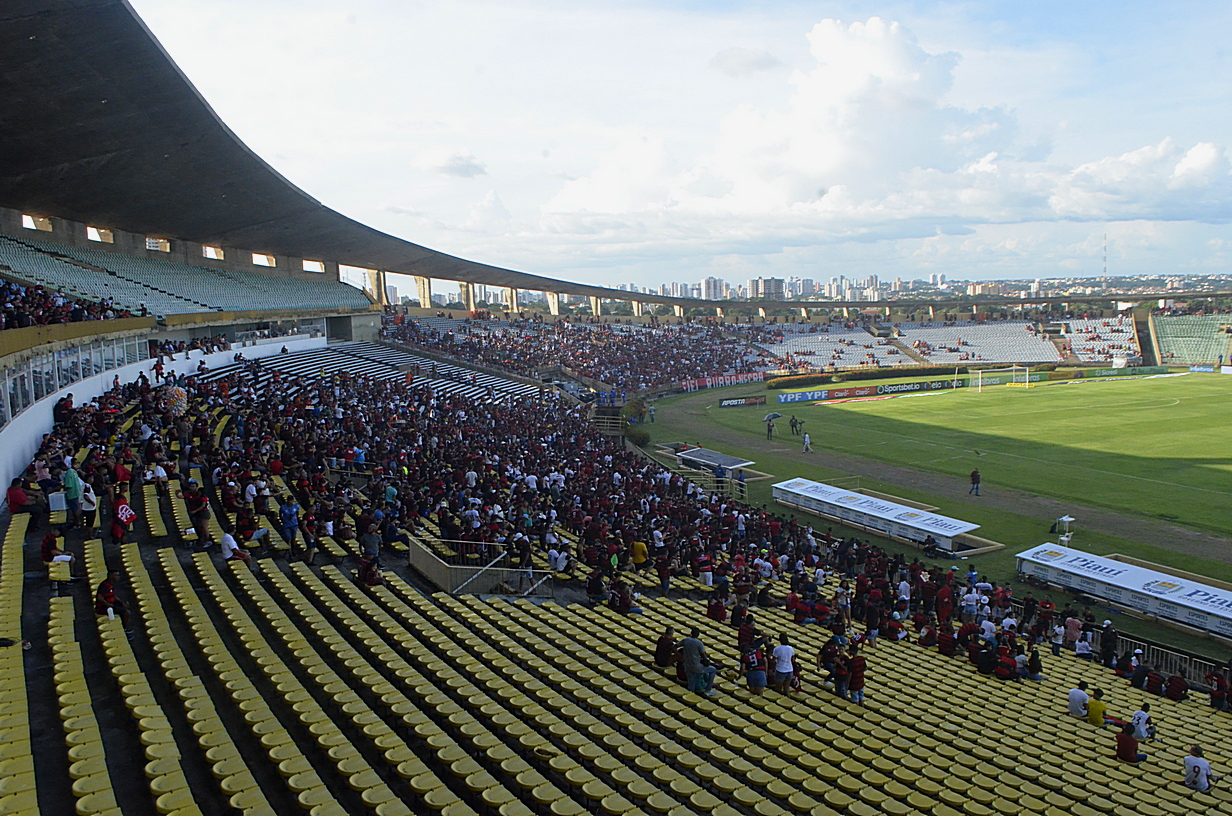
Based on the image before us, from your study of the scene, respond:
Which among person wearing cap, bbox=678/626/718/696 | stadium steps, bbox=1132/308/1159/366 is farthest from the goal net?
person wearing cap, bbox=678/626/718/696

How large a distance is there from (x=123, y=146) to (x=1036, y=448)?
130 ft

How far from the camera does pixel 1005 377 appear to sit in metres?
72.0

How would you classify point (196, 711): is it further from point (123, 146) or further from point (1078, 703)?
point (123, 146)

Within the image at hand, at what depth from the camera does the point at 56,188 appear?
99.1 ft

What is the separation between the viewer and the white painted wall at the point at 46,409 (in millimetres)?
16219

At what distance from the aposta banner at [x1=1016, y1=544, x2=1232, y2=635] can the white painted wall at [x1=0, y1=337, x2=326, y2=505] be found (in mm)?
23034

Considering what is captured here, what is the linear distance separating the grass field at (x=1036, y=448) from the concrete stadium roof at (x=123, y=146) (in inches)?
914

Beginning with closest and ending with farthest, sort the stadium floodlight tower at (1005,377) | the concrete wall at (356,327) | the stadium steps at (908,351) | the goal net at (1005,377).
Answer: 1. the concrete wall at (356,327)
2. the stadium floodlight tower at (1005,377)
3. the goal net at (1005,377)
4. the stadium steps at (908,351)

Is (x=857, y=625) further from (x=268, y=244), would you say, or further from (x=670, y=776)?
(x=268, y=244)

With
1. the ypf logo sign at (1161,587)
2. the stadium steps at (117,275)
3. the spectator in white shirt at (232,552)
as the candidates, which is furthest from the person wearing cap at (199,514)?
the stadium steps at (117,275)

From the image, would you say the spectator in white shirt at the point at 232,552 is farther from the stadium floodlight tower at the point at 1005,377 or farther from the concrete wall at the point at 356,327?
the stadium floodlight tower at the point at 1005,377

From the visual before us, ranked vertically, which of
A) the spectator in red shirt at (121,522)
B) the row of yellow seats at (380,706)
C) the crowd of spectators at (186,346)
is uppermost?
the crowd of spectators at (186,346)

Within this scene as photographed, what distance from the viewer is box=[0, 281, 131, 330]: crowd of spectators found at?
2009 cm

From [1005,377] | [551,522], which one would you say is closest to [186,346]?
[551,522]
